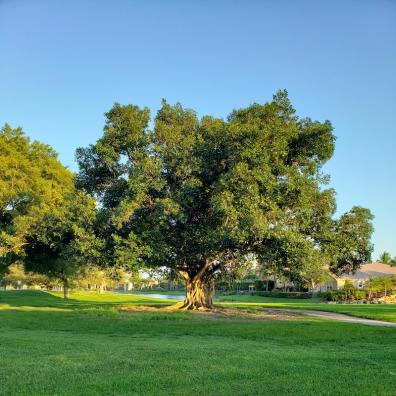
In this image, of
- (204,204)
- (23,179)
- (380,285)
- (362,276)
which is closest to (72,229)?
(204,204)

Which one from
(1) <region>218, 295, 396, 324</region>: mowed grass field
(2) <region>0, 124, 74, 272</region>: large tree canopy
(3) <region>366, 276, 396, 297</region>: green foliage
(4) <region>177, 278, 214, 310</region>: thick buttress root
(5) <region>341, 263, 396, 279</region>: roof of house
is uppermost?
(2) <region>0, 124, 74, 272</region>: large tree canopy

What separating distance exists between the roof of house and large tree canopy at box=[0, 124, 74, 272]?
47347 millimetres

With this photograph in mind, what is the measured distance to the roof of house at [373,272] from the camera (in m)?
73.1

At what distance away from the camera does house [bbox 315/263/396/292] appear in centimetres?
7181

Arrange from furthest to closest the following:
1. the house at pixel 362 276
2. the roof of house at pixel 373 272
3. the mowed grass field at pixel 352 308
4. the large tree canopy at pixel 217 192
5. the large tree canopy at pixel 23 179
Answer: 1. the roof of house at pixel 373 272
2. the house at pixel 362 276
3. the large tree canopy at pixel 23 179
4. the mowed grass field at pixel 352 308
5. the large tree canopy at pixel 217 192

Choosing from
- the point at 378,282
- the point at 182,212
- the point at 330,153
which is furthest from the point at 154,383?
the point at 378,282

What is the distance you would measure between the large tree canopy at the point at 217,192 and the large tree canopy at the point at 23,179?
331 inches

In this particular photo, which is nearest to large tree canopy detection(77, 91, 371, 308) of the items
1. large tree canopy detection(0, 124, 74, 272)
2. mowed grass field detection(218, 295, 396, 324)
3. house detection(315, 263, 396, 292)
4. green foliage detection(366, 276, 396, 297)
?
mowed grass field detection(218, 295, 396, 324)

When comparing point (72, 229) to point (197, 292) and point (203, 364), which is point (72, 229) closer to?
point (197, 292)

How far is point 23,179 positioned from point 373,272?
183ft

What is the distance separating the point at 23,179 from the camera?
37.9m

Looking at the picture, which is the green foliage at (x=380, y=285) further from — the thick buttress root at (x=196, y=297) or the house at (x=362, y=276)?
the thick buttress root at (x=196, y=297)

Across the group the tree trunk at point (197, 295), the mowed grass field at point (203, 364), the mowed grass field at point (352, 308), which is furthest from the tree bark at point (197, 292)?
the mowed grass field at point (203, 364)

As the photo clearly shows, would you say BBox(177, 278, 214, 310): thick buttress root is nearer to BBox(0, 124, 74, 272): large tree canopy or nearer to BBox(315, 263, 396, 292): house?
BBox(0, 124, 74, 272): large tree canopy
